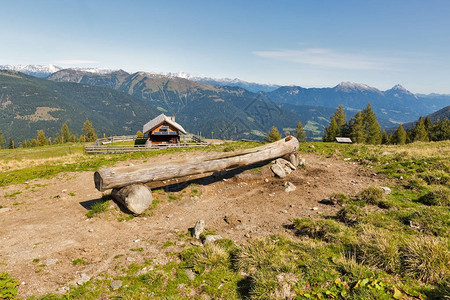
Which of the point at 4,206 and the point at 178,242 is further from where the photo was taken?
the point at 4,206

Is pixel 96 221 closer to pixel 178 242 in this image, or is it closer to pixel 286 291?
pixel 178 242

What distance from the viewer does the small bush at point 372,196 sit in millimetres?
10320

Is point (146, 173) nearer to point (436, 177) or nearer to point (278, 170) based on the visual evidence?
point (278, 170)

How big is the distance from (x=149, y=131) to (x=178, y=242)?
138 ft

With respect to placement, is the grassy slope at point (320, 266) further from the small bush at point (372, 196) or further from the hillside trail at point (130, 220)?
the small bush at point (372, 196)

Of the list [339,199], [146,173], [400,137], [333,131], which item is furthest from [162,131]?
[400,137]

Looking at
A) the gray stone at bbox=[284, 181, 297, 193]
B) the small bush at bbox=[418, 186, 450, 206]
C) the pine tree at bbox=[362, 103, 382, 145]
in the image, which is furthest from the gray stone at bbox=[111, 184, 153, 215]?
the pine tree at bbox=[362, 103, 382, 145]

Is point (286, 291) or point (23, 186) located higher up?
point (286, 291)

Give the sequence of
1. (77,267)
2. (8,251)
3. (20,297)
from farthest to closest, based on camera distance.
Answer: (8,251) → (77,267) → (20,297)

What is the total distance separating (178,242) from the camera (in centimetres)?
793

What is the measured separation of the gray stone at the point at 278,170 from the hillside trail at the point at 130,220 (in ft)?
1.28

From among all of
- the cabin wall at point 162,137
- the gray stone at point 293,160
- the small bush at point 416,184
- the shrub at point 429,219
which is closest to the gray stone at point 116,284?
the shrub at point 429,219

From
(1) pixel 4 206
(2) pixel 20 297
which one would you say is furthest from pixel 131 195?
(1) pixel 4 206

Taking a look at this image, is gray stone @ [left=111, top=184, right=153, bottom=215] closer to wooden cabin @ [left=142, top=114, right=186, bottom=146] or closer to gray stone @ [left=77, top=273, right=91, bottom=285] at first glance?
gray stone @ [left=77, top=273, right=91, bottom=285]
